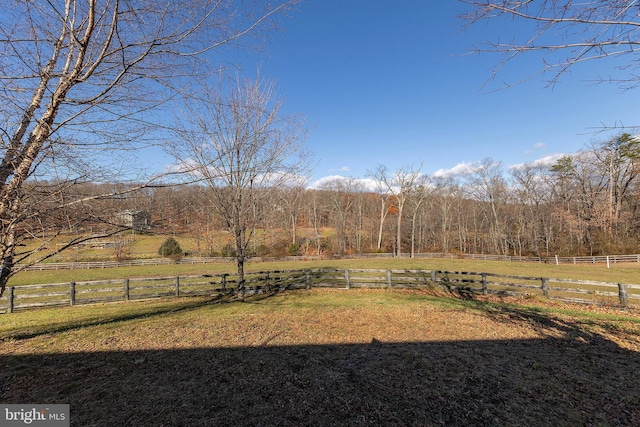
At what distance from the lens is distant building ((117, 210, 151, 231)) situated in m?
2.78

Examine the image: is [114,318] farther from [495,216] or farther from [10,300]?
[495,216]

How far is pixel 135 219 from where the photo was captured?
9.18ft

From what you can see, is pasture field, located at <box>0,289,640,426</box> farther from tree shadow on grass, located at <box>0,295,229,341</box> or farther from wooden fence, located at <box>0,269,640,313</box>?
wooden fence, located at <box>0,269,640,313</box>

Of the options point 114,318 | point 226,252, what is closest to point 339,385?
point 114,318

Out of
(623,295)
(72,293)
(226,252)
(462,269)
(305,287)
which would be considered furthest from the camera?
(226,252)

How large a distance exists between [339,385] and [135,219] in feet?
12.3

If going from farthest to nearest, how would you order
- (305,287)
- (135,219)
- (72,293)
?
(305,287) < (72,293) < (135,219)

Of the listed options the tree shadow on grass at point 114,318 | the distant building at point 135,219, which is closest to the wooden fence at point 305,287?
the tree shadow on grass at point 114,318

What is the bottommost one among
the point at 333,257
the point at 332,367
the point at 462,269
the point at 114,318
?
the point at 333,257

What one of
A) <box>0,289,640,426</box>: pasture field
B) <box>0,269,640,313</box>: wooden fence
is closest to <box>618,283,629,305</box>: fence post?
<box>0,269,640,313</box>: wooden fence

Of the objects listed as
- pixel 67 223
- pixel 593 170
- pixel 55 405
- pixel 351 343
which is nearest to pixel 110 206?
pixel 67 223

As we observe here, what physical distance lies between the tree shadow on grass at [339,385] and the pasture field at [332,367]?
2cm

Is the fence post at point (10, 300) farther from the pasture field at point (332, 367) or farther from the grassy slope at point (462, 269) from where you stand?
the grassy slope at point (462, 269)

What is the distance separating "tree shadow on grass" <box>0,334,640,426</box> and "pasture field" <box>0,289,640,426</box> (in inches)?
0.9
